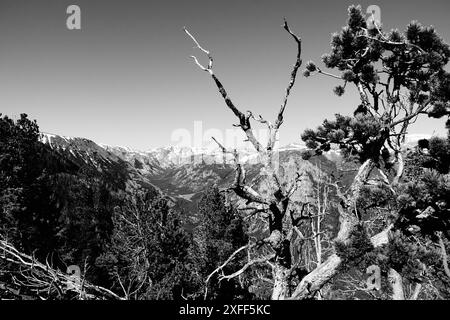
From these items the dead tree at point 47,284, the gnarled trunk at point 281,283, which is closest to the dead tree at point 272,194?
the gnarled trunk at point 281,283

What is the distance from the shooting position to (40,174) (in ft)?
78.9

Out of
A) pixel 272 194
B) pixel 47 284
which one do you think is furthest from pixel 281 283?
pixel 47 284

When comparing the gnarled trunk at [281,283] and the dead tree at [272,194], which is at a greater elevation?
the dead tree at [272,194]

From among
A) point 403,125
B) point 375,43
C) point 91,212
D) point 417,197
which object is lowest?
point 91,212

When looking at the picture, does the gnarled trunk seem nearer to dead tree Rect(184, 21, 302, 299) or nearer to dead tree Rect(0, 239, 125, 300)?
dead tree Rect(184, 21, 302, 299)

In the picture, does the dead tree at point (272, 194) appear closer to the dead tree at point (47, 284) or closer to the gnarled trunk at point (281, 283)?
the gnarled trunk at point (281, 283)

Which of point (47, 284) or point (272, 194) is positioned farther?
point (272, 194)

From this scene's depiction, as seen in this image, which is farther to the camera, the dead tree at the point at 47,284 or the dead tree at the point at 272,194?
the dead tree at the point at 272,194

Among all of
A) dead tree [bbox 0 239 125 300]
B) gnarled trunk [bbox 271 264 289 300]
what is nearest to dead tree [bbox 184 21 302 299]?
gnarled trunk [bbox 271 264 289 300]

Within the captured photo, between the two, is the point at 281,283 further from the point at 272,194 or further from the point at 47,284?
the point at 47,284

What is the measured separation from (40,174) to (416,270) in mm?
27633
